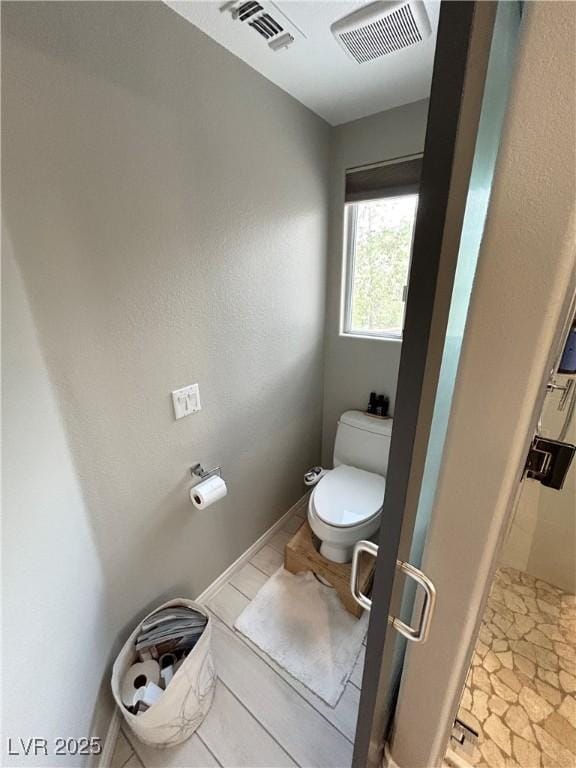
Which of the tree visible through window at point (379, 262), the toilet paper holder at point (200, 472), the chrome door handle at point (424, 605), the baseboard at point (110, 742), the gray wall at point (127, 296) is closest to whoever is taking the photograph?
the chrome door handle at point (424, 605)

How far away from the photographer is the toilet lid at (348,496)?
1561 millimetres

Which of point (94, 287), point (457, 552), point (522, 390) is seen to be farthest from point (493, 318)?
point (94, 287)

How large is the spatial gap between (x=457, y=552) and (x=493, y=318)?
0.49 meters

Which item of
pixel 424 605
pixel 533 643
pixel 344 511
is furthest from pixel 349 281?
pixel 533 643

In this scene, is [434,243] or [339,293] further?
[339,293]

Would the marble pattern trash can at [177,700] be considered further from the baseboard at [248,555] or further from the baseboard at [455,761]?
the baseboard at [455,761]

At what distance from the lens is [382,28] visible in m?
1.07

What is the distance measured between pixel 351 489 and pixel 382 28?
191cm

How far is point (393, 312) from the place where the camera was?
1.91m

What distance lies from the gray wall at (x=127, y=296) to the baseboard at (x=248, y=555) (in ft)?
0.18

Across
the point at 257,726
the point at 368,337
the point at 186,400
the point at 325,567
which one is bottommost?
the point at 257,726

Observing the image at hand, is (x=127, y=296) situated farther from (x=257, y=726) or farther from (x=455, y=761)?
(x=455, y=761)

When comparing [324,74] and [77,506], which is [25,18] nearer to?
[324,74]

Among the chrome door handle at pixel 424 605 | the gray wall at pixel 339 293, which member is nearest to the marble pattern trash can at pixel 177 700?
the chrome door handle at pixel 424 605
